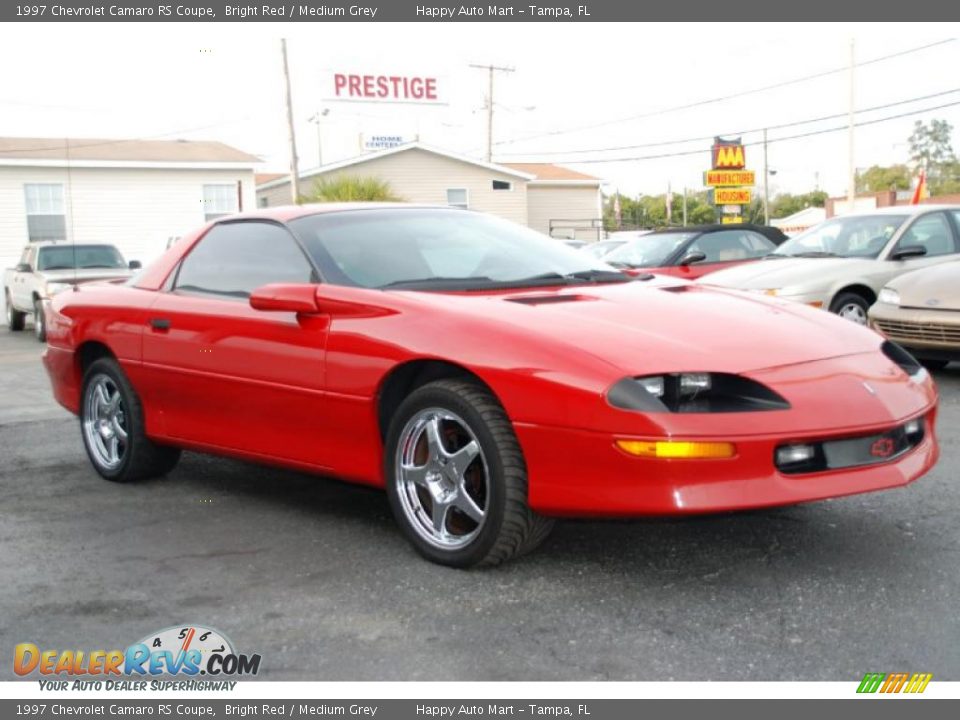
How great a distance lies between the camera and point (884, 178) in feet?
317

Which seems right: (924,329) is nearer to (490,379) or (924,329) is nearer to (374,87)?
(490,379)

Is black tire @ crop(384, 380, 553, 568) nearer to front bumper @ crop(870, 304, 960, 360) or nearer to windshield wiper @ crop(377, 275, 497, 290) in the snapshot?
windshield wiper @ crop(377, 275, 497, 290)

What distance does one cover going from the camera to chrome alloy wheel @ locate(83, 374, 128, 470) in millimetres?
5848

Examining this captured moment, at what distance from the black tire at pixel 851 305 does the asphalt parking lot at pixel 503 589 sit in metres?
5.00

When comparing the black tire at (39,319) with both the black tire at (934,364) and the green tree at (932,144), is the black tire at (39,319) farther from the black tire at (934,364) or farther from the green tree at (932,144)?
the green tree at (932,144)

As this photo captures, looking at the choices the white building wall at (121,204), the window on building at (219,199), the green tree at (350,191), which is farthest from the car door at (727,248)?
the window on building at (219,199)

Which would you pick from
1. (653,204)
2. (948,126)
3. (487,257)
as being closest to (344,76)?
(487,257)

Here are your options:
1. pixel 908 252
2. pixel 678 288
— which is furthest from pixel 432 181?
pixel 678 288

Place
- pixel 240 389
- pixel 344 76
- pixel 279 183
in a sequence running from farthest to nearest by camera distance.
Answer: pixel 344 76, pixel 279 183, pixel 240 389

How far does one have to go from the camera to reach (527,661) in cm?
326

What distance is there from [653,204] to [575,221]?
5392cm

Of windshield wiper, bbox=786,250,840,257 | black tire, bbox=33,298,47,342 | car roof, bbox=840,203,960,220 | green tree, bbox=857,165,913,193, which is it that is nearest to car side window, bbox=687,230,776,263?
windshield wiper, bbox=786,250,840,257

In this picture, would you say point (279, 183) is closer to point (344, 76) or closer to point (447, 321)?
point (344, 76)

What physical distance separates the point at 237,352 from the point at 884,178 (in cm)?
9958
